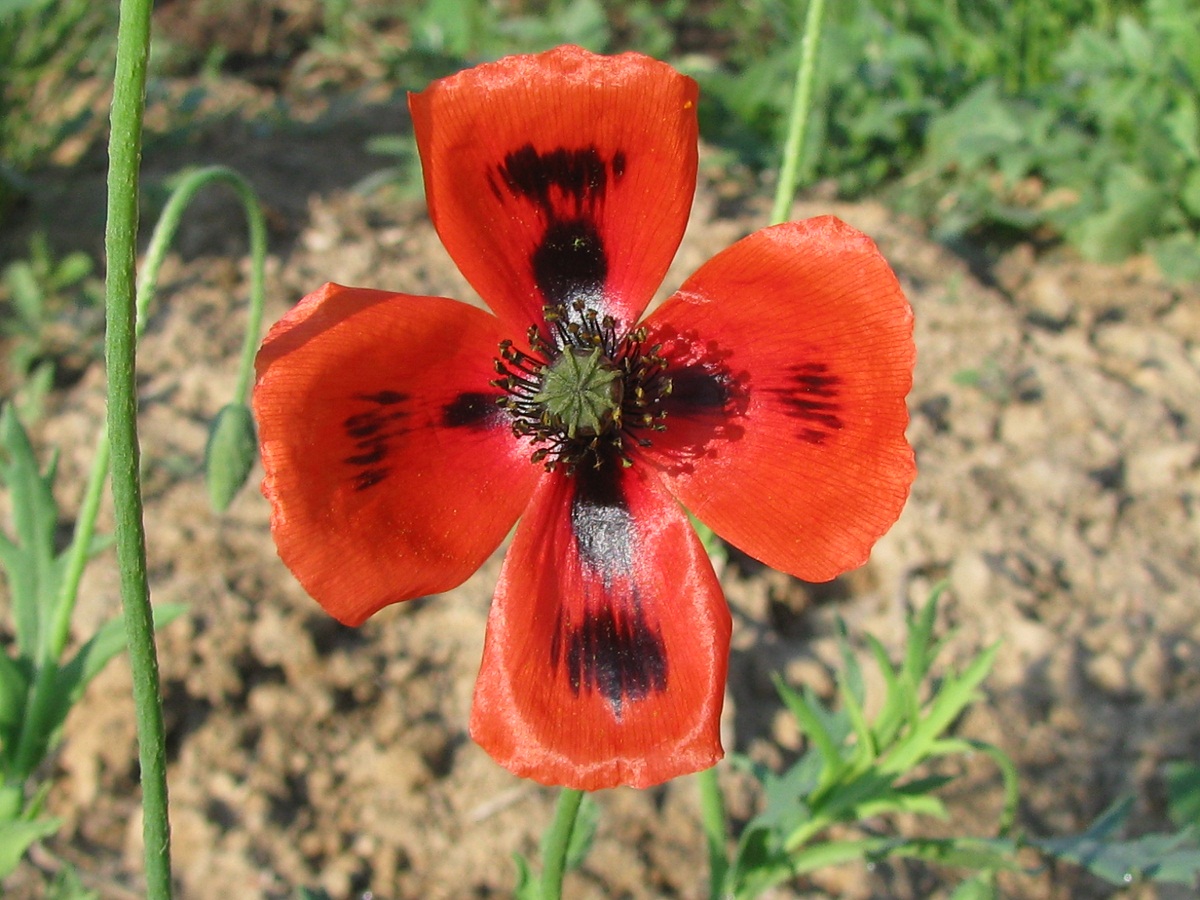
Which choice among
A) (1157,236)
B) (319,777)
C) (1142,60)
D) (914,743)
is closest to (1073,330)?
(1157,236)

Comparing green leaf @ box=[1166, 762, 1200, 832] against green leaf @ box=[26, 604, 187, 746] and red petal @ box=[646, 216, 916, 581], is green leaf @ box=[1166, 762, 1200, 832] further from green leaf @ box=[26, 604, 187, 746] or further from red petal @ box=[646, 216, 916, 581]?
green leaf @ box=[26, 604, 187, 746]

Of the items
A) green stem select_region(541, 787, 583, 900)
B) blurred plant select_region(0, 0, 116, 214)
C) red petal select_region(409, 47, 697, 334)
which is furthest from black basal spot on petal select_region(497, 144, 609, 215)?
blurred plant select_region(0, 0, 116, 214)

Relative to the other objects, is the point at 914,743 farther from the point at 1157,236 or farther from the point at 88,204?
the point at 88,204

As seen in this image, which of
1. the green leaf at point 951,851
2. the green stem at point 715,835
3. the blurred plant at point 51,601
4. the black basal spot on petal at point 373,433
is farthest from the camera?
the green stem at point 715,835

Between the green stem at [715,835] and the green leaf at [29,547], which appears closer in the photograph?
the green leaf at [29,547]

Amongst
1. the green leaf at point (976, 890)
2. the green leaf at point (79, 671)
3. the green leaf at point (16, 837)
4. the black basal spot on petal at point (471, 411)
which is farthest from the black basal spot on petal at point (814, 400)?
the green leaf at point (16, 837)

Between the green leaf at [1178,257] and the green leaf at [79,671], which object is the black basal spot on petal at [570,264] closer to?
the green leaf at [79,671]
